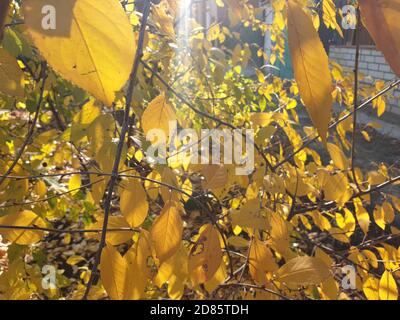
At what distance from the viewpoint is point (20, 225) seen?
659 millimetres

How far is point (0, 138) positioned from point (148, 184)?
48 centimetres

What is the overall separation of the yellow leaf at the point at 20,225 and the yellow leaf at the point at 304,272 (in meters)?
0.45

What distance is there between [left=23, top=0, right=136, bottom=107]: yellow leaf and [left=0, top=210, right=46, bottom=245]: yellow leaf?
1.75ft

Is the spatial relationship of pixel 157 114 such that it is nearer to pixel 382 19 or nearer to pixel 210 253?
pixel 210 253

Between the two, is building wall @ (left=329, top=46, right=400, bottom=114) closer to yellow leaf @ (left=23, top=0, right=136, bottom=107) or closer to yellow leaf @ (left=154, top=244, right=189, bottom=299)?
yellow leaf @ (left=154, top=244, right=189, bottom=299)

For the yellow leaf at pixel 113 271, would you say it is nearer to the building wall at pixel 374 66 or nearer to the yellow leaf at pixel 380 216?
the yellow leaf at pixel 380 216

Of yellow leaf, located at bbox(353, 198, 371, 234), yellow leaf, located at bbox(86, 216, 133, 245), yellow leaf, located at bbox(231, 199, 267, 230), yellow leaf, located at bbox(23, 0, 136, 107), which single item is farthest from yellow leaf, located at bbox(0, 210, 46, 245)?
yellow leaf, located at bbox(353, 198, 371, 234)

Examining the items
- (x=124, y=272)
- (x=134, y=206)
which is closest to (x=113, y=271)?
(x=124, y=272)

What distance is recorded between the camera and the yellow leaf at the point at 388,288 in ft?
2.44

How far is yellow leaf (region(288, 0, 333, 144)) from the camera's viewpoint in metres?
0.21

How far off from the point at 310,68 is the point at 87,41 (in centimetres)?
13

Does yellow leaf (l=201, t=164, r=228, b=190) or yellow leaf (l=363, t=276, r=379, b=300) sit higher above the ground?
yellow leaf (l=201, t=164, r=228, b=190)
